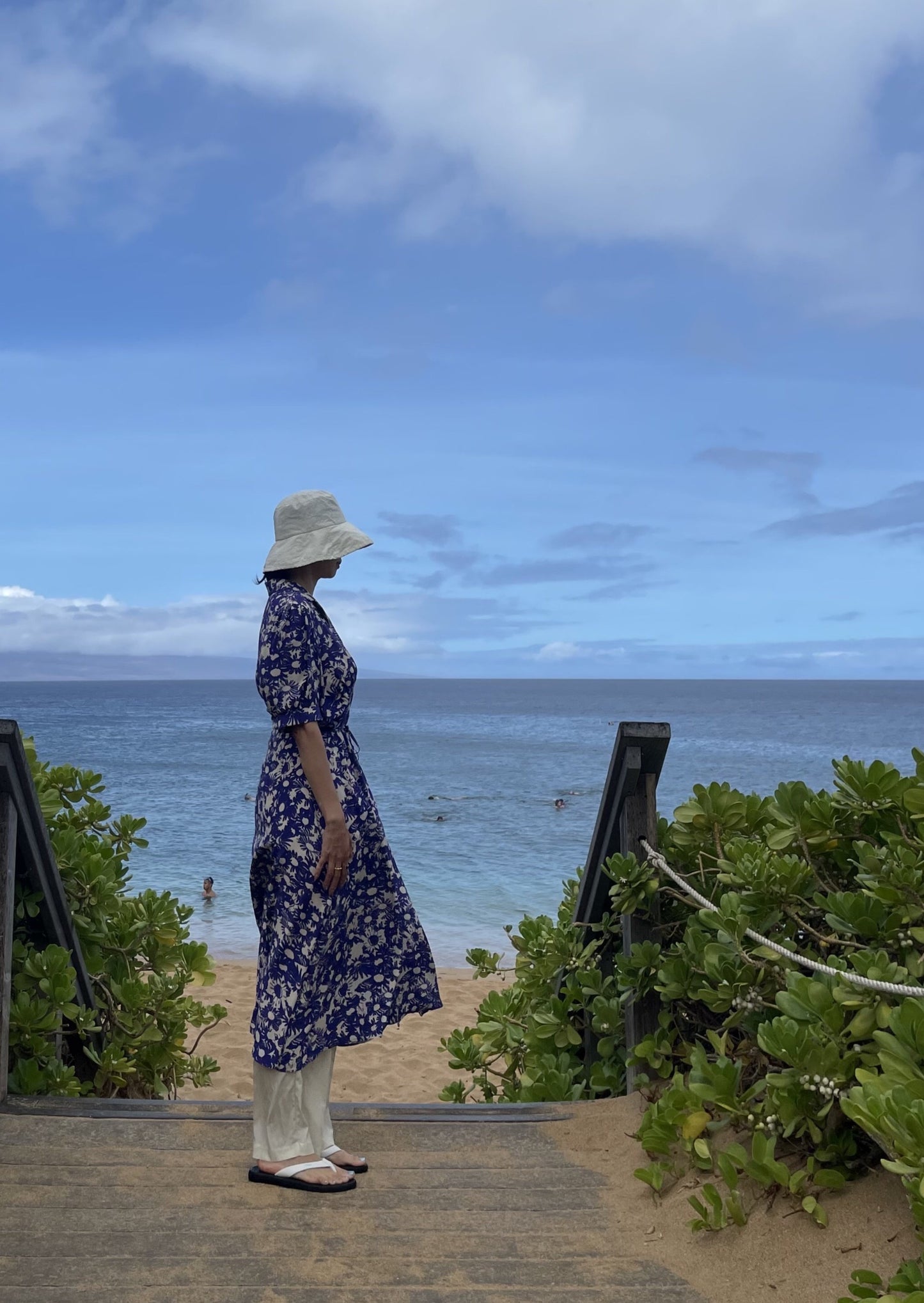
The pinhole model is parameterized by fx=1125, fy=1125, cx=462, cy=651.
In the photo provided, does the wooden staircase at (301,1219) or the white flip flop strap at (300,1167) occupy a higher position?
the white flip flop strap at (300,1167)

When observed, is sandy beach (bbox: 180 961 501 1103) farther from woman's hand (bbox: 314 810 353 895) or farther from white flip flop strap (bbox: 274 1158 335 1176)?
woman's hand (bbox: 314 810 353 895)

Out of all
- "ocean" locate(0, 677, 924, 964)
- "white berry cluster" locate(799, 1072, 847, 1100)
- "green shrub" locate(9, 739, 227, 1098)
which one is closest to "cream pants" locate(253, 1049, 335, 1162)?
"green shrub" locate(9, 739, 227, 1098)

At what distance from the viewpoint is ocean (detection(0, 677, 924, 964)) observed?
19.0m

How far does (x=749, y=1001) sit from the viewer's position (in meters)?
3.20

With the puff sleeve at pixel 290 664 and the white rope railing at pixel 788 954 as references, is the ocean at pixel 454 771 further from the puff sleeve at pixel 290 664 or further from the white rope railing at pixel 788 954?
the puff sleeve at pixel 290 664

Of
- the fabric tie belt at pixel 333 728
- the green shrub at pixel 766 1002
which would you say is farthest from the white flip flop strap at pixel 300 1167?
the fabric tie belt at pixel 333 728

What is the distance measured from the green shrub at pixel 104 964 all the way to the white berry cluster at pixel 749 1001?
232cm

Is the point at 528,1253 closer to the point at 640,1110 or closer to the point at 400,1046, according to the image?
the point at 640,1110

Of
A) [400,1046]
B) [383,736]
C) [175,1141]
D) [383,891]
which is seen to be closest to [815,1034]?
[383,891]

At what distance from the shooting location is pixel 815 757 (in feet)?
174

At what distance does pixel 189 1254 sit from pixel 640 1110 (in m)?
1.51

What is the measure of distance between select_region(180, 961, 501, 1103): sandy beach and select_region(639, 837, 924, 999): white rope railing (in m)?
3.44

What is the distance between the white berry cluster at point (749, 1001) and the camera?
318cm

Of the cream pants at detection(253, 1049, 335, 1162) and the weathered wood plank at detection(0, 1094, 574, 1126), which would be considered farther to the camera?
the weathered wood plank at detection(0, 1094, 574, 1126)
